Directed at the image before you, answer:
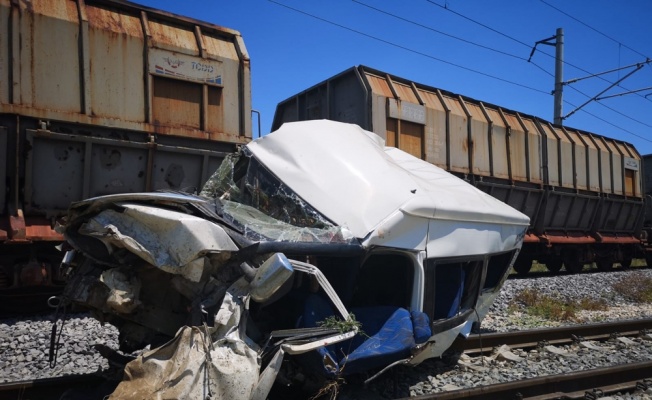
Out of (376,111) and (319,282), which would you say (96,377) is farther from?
(376,111)

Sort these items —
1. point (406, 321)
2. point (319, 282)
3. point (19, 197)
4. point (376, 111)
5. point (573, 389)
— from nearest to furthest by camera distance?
point (319, 282)
point (406, 321)
point (573, 389)
point (19, 197)
point (376, 111)

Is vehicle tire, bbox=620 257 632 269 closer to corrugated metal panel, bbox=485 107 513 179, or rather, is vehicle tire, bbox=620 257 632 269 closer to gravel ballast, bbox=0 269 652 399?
corrugated metal panel, bbox=485 107 513 179

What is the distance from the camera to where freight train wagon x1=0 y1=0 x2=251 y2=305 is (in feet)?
20.9

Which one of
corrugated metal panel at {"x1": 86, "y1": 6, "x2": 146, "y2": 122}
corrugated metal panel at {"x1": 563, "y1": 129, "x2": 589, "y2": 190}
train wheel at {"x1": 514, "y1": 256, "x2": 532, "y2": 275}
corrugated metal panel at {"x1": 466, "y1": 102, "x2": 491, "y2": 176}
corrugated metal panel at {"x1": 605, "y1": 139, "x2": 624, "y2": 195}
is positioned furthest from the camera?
corrugated metal panel at {"x1": 605, "y1": 139, "x2": 624, "y2": 195}

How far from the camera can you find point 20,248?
21.3ft

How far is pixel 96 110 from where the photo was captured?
6.95m

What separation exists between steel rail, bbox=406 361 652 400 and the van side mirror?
5.13ft

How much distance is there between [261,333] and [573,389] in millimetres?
3064

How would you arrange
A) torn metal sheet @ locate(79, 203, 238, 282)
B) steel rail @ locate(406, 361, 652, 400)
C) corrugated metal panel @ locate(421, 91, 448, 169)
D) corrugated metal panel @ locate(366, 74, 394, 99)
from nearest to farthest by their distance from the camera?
torn metal sheet @ locate(79, 203, 238, 282), steel rail @ locate(406, 361, 652, 400), corrugated metal panel @ locate(366, 74, 394, 99), corrugated metal panel @ locate(421, 91, 448, 169)

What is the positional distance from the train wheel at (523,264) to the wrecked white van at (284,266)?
1094 cm

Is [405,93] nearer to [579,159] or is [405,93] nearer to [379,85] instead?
[379,85]

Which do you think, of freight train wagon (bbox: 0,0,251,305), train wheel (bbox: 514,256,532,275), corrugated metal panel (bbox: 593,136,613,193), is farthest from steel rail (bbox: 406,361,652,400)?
corrugated metal panel (bbox: 593,136,613,193)

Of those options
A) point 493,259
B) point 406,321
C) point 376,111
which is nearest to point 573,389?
point 493,259

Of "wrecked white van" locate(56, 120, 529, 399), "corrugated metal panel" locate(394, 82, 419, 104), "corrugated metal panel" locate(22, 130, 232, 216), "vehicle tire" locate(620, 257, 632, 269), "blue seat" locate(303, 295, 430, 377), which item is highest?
"corrugated metal panel" locate(394, 82, 419, 104)
